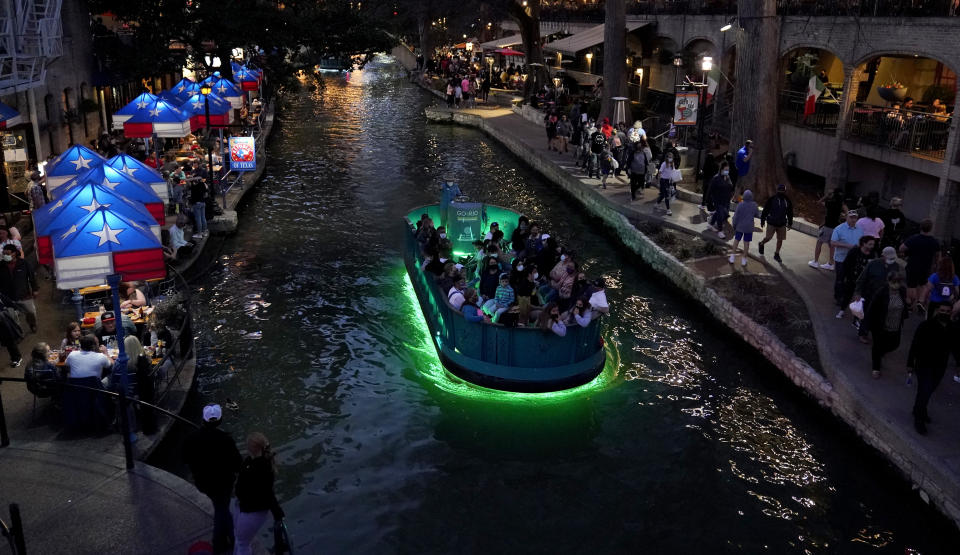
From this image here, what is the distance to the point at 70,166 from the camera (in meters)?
16.7

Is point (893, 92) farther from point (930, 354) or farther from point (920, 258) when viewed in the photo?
point (930, 354)

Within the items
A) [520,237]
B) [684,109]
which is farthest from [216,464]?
[684,109]

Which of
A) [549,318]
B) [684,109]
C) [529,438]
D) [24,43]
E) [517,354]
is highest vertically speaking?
[24,43]

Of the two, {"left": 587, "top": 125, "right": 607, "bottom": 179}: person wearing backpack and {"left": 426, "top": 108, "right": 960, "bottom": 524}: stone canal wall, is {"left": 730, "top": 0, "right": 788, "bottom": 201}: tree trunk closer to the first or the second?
{"left": 426, "top": 108, "right": 960, "bottom": 524}: stone canal wall

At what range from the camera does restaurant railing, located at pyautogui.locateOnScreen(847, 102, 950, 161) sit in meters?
20.4

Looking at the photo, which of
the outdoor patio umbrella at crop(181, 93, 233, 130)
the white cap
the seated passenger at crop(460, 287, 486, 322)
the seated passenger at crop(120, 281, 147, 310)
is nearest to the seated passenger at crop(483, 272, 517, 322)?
the seated passenger at crop(460, 287, 486, 322)

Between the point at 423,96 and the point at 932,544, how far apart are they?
4996 cm

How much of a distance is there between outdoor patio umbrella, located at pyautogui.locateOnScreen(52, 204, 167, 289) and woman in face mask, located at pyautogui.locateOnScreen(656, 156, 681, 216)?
13.7 meters

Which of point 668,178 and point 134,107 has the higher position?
point 134,107

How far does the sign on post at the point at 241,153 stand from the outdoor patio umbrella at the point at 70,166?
6096 mm

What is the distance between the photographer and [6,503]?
848 cm

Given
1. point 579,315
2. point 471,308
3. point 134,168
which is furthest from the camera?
point 134,168

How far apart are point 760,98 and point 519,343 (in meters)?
14.0

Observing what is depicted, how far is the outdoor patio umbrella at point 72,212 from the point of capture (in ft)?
38.8
